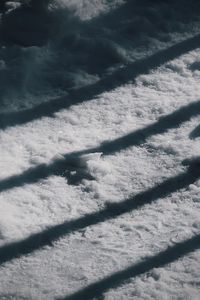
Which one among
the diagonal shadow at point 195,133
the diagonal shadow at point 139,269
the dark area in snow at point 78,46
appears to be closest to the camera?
the diagonal shadow at point 139,269

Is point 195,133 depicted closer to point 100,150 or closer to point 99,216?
point 100,150

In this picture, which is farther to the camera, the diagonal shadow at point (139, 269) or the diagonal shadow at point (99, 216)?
the diagonal shadow at point (99, 216)

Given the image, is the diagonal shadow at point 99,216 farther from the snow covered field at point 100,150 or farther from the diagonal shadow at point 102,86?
the diagonal shadow at point 102,86

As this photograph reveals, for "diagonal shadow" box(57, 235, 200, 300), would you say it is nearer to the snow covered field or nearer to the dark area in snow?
the snow covered field

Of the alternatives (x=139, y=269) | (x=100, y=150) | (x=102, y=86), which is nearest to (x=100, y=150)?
(x=100, y=150)

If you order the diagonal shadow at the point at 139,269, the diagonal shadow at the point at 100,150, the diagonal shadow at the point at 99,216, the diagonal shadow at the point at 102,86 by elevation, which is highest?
the diagonal shadow at the point at 102,86

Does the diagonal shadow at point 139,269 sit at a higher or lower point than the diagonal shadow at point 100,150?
lower

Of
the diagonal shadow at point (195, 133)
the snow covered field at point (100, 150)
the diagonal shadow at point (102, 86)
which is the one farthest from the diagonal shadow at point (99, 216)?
the diagonal shadow at point (102, 86)
